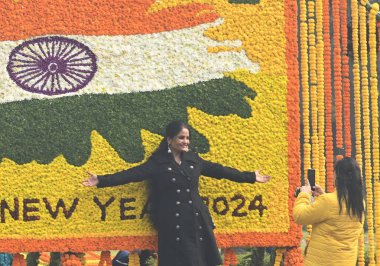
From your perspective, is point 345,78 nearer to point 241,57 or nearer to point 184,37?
point 241,57

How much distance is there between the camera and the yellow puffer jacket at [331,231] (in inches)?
191

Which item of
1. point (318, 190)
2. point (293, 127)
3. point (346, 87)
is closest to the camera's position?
point (318, 190)

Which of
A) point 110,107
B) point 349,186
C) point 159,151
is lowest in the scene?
point 349,186

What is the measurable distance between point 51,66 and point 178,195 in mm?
1688

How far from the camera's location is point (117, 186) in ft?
19.0

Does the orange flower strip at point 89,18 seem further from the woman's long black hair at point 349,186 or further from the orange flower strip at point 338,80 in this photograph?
the woman's long black hair at point 349,186

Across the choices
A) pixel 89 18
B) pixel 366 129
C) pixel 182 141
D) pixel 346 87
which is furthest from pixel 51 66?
pixel 366 129

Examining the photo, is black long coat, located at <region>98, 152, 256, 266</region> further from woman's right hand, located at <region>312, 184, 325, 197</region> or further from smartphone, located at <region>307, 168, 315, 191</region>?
woman's right hand, located at <region>312, 184, 325, 197</region>

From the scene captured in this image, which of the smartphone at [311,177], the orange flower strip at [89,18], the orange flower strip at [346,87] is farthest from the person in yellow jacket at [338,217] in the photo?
the orange flower strip at [89,18]

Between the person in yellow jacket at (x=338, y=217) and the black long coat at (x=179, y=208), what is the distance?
87cm

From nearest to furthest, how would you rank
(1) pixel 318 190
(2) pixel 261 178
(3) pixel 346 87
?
(1) pixel 318 190
(2) pixel 261 178
(3) pixel 346 87

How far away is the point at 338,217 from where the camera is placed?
191 inches

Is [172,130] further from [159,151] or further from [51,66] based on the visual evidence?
[51,66]

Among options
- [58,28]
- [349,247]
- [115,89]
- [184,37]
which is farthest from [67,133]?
[349,247]
